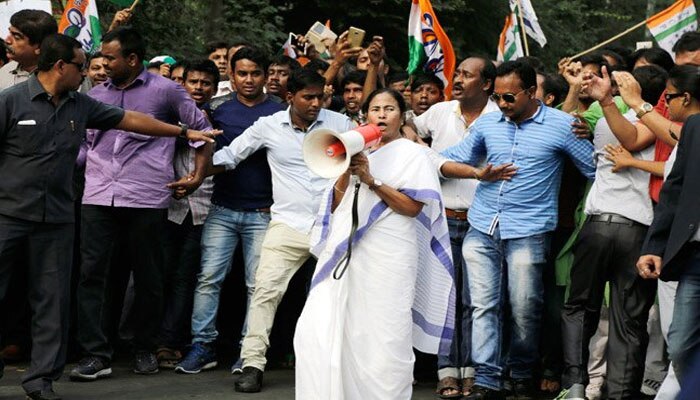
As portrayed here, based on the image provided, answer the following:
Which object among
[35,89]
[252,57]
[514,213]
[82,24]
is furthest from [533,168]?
[82,24]

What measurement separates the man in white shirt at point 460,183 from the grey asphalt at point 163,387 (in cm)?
26

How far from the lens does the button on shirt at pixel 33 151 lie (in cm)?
750

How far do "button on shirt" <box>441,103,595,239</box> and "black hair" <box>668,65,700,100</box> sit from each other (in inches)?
46.0

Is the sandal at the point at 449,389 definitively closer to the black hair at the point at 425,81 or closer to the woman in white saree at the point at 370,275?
the woman in white saree at the point at 370,275

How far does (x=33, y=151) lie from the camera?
7.53m

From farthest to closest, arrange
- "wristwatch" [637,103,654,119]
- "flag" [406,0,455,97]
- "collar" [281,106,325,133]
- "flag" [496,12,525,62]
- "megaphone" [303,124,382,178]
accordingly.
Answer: "flag" [496,12,525,62] < "flag" [406,0,455,97] < "collar" [281,106,325,133] < "wristwatch" [637,103,654,119] < "megaphone" [303,124,382,178]

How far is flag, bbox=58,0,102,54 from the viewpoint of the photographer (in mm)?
11000

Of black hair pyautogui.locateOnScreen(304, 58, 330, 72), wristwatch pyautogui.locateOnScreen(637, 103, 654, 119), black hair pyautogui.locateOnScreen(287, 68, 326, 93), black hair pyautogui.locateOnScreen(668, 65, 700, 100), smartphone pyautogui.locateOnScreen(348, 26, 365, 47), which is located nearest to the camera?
black hair pyautogui.locateOnScreen(668, 65, 700, 100)

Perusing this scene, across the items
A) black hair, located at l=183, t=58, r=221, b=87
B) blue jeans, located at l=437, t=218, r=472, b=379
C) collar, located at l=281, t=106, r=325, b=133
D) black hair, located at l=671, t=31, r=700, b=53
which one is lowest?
blue jeans, located at l=437, t=218, r=472, b=379

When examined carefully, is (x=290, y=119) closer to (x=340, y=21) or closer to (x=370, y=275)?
(x=370, y=275)

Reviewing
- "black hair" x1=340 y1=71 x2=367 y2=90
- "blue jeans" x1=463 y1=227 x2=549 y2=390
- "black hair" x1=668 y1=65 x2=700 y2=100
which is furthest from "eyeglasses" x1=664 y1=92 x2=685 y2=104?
"black hair" x1=340 y1=71 x2=367 y2=90

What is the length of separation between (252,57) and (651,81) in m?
2.87

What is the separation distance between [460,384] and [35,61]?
3779mm

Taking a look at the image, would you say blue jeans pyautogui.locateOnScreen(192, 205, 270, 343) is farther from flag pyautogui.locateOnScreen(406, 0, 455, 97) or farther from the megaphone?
flag pyautogui.locateOnScreen(406, 0, 455, 97)
